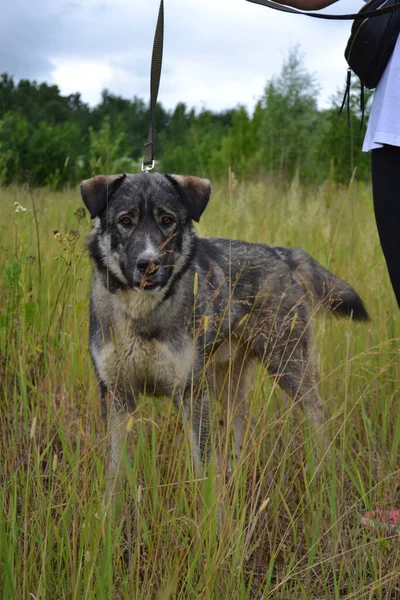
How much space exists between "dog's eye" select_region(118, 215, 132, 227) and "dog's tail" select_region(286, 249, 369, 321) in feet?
3.77

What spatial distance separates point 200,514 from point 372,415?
147 cm

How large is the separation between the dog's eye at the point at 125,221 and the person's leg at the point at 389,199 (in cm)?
140

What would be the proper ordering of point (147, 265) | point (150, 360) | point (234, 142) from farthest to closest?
point (234, 142) → point (150, 360) → point (147, 265)

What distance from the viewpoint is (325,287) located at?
4086 millimetres

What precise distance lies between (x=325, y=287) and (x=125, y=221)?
57.3 inches

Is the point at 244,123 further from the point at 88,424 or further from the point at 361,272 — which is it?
the point at 88,424

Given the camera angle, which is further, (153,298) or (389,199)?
(153,298)

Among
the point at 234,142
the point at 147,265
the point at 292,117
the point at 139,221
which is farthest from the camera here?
the point at 234,142

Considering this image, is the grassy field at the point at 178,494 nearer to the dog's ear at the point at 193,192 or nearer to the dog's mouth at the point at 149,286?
the dog's mouth at the point at 149,286

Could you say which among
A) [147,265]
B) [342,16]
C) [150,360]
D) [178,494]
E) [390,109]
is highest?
[342,16]

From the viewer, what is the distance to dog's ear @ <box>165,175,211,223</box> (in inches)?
136

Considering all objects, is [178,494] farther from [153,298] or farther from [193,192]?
[193,192]

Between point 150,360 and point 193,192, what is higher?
point 193,192

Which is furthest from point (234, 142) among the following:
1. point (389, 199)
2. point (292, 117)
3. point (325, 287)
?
point (389, 199)
